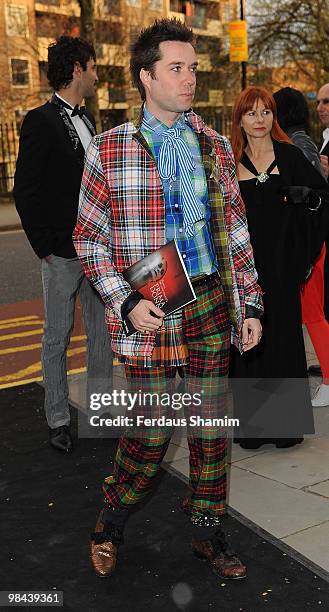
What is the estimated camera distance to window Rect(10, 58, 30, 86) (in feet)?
122

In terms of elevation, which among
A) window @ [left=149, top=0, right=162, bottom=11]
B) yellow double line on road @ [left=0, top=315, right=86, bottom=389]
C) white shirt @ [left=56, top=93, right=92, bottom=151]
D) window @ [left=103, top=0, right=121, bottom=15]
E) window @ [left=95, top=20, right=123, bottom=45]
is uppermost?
window @ [left=149, top=0, right=162, bottom=11]

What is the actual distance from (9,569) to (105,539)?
1.37 ft

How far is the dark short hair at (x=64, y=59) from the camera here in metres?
4.25

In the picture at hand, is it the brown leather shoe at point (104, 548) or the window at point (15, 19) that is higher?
the window at point (15, 19)

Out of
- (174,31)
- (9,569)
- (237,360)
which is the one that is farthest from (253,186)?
(9,569)

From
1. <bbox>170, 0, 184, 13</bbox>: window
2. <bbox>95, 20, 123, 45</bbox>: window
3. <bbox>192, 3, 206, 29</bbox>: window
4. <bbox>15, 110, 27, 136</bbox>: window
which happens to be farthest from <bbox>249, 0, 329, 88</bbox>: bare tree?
<bbox>192, 3, 206, 29</bbox>: window

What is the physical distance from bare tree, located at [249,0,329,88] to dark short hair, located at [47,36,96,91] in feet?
81.9

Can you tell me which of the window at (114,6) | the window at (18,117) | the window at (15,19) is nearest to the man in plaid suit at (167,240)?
the window at (18,117)

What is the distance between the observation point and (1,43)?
3428cm

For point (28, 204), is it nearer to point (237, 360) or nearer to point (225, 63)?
point (237, 360)

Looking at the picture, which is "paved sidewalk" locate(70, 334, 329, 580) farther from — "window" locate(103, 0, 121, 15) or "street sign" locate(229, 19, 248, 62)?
A: "window" locate(103, 0, 121, 15)

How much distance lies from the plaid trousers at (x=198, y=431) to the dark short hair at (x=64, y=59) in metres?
A: 1.96

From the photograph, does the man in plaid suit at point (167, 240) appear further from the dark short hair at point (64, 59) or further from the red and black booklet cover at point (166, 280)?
the dark short hair at point (64, 59)

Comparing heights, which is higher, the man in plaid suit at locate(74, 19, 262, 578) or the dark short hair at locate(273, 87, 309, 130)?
the dark short hair at locate(273, 87, 309, 130)
